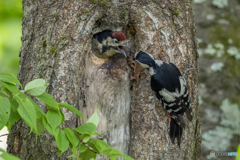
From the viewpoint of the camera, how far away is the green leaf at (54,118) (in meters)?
1.18

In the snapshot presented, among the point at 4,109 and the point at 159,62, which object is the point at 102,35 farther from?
the point at 4,109

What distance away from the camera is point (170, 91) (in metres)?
2.31

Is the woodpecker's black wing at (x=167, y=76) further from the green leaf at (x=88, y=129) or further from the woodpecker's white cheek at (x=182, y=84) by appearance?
the green leaf at (x=88, y=129)

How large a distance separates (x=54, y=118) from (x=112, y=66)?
4.21ft

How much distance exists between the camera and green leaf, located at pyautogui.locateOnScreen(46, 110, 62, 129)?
118 centimetres

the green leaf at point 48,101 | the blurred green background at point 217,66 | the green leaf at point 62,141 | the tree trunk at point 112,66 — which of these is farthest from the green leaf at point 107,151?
the blurred green background at point 217,66

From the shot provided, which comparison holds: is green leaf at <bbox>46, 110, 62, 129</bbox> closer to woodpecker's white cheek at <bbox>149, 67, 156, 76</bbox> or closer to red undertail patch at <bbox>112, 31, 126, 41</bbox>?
woodpecker's white cheek at <bbox>149, 67, 156, 76</bbox>

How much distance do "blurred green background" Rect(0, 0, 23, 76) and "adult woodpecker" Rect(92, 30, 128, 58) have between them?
1630mm

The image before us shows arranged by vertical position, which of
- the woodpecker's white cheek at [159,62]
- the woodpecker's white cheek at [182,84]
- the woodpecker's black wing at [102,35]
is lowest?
the woodpecker's white cheek at [182,84]

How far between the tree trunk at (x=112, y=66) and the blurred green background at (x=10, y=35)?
1.27 metres

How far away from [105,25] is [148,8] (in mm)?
405

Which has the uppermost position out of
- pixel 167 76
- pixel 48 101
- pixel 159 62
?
pixel 159 62

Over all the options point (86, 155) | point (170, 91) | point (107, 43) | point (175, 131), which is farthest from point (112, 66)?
point (86, 155)

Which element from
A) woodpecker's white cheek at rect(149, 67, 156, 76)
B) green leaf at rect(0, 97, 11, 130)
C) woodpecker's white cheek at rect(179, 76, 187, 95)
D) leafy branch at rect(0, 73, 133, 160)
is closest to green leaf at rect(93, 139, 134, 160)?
leafy branch at rect(0, 73, 133, 160)
